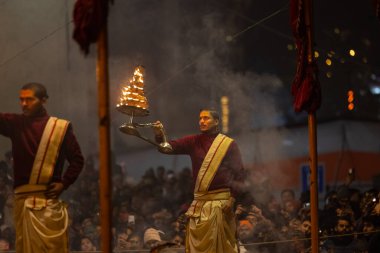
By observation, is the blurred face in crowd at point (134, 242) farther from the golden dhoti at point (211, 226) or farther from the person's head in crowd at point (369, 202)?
the person's head in crowd at point (369, 202)

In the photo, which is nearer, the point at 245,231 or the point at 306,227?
the point at 306,227

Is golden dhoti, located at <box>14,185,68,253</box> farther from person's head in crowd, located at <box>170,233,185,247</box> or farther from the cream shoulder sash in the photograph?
person's head in crowd, located at <box>170,233,185,247</box>

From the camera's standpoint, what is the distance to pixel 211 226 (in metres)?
8.35

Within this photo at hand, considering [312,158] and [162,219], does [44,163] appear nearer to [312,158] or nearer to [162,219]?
[312,158]

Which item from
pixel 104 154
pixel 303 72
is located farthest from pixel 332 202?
pixel 104 154

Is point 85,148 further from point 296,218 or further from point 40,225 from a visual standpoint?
point 40,225

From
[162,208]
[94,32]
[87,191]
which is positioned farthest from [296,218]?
[94,32]

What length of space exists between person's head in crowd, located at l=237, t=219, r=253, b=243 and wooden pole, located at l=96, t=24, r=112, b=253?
501 centimetres

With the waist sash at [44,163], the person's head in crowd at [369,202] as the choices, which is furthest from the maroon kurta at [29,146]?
the person's head in crowd at [369,202]

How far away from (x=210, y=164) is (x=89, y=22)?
3.07 meters

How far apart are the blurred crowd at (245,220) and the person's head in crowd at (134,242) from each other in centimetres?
1

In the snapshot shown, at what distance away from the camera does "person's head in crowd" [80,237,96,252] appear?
400 inches

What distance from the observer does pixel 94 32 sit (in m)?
5.96

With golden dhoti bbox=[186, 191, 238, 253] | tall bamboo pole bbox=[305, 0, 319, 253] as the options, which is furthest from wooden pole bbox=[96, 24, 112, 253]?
golden dhoti bbox=[186, 191, 238, 253]
